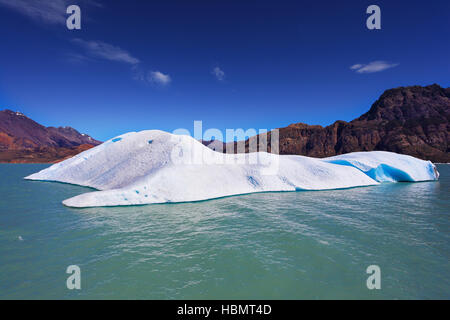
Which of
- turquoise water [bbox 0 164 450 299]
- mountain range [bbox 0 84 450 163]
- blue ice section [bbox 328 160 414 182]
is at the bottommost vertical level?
turquoise water [bbox 0 164 450 299]

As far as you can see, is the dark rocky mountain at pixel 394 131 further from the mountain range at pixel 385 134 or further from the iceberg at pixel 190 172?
the iceberg at pixel 190 172

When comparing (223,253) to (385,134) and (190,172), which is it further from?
(385,134)

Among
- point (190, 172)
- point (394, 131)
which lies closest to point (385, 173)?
point (190, 172)

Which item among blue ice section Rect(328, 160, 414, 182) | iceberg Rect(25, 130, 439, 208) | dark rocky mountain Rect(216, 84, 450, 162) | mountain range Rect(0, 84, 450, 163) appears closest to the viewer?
iceberg Rect(25, 130, 439, 208)

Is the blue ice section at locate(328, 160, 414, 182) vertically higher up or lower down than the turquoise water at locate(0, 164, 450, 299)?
higher up

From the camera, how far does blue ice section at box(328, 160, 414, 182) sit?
74.5ft

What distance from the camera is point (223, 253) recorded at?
586 centimetres

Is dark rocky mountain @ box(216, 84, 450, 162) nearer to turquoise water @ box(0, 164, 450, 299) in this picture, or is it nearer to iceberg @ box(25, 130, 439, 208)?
iceberg @ box(25, 130, 439, 208)

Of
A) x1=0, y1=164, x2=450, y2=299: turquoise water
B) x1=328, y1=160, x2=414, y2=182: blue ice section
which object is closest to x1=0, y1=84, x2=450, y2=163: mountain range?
x1=328, y1=160, x2=414, y2=182: blue ice section

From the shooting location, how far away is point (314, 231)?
7656 millimetres

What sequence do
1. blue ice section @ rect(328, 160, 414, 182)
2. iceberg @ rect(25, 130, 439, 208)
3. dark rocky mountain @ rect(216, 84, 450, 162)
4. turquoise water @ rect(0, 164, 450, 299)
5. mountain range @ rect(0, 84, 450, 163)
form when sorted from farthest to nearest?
mountain range @ rect(0, 84, 450, 163) < dark rocky mountain @ rect(216, 84, 450, 162) < blue ice section @ rect(328, 160, 414, 182) < iceberg @ rect(25, 130, 439, 208) < turquoise water @ rect(0, 164, 450, 299)

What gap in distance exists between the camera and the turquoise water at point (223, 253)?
4.29 m
